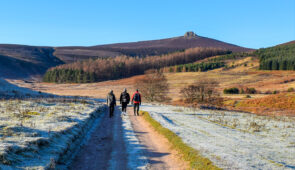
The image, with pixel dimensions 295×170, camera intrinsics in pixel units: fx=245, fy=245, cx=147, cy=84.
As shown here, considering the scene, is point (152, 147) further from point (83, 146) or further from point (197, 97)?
point (197, 97)

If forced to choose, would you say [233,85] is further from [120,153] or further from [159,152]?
[120,153]

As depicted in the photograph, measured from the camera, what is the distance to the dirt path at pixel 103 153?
27.7ft

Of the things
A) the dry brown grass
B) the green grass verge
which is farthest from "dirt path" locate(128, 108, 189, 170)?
the dry brown grass

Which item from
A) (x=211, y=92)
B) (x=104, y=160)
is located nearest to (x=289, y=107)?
(x=211, y=92)

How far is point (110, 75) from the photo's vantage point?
16350 centimetres

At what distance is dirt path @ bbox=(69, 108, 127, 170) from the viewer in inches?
332

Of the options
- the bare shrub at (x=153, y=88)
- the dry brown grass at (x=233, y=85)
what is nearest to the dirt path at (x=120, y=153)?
the dry brown grass at (x=233, y=85)

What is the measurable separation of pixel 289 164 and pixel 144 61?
19072 centimetres

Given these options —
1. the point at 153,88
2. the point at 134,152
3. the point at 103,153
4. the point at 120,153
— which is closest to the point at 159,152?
the point at 134,152

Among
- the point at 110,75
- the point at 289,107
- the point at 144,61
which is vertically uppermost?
the point at 144,61

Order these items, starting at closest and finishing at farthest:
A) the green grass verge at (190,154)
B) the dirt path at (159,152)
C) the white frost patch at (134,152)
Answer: the green grass verge at (190,154) → the white frost patch at (134,152) → the dirt path at (159,152)

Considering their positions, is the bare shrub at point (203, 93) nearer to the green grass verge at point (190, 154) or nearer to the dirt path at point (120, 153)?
the dirt path at point (120, 153)

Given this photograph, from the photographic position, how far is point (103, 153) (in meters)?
9.84

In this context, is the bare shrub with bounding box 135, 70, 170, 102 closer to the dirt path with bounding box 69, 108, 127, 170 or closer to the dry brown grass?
the dry brown grass
